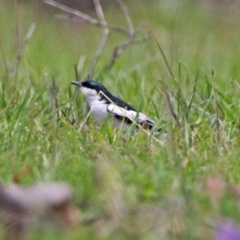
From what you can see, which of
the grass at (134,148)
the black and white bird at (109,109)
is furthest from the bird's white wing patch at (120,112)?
the grass at (134,148)

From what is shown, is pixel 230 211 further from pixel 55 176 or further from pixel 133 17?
pixel 133 17

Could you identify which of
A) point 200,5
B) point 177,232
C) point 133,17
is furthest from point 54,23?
point 177,232

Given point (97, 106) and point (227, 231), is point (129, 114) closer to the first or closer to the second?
point (97, 106)

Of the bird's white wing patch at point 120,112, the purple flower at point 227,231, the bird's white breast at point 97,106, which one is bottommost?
the bird's white breast at point 97,106

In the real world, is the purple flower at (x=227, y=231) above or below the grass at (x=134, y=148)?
above

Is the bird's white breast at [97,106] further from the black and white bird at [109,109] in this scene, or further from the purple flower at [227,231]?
the purple flower at [227,231]

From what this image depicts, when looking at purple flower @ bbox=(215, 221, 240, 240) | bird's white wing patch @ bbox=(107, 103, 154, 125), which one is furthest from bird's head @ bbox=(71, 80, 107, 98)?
purple flower @ bbox=(215, 221, 240, 240)

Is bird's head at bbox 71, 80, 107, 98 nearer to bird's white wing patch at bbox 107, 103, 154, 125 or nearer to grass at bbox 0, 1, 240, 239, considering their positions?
grass at bbox 0, 1, 240, 239

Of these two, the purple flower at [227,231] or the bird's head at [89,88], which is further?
the bird's head at [89,88]
